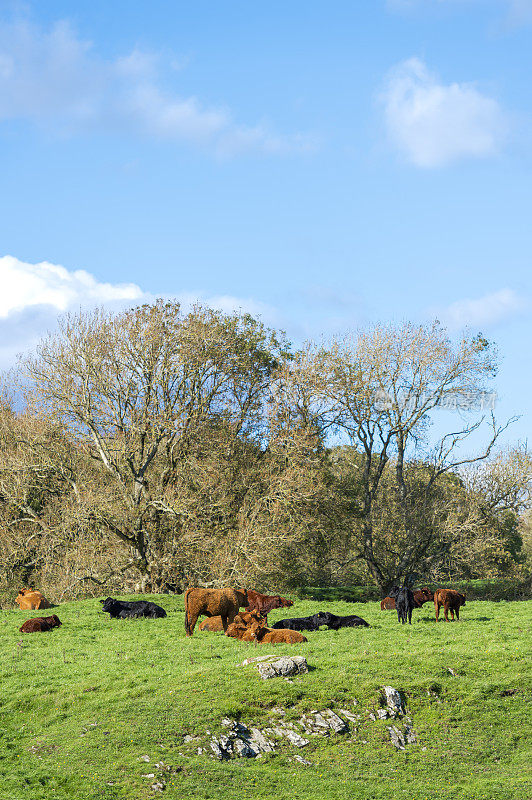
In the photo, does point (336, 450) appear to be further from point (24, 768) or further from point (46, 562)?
point (24, 768)

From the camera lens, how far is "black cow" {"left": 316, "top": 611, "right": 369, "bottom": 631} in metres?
24.2

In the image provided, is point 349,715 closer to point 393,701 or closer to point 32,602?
point 393,701

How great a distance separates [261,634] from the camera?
2189 centimetres

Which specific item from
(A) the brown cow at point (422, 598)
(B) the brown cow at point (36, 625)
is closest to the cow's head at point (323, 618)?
(A) the brown cow at point (422, 598)

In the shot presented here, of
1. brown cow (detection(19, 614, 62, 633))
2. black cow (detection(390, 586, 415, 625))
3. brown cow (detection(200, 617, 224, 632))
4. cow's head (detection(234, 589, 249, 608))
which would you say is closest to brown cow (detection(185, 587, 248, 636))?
brown cow (detection(200, 617, 224, 632))

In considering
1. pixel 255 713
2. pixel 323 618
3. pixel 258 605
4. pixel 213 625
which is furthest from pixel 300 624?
pixel 255 713

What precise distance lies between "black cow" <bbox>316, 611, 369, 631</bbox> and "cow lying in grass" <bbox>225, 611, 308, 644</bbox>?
2418 millimetres

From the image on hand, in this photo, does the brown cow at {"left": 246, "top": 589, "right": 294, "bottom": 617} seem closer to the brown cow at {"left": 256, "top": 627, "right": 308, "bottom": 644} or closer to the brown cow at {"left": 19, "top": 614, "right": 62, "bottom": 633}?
the brown cow at {"left": 256, "top": 627, "right": 308, "bottom": 644}

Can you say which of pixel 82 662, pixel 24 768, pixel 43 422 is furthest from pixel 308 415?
pixel 24 768

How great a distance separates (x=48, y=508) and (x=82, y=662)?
2364 cm

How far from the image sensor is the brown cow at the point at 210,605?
23.3 meters

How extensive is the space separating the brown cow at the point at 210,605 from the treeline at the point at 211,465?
39.6 ft

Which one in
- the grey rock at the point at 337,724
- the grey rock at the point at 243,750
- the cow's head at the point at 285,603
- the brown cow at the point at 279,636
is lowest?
the grey rock at the point at 243,750

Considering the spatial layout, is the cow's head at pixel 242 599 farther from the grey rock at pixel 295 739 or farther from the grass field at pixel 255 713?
the grey rock at pixel 295 739
